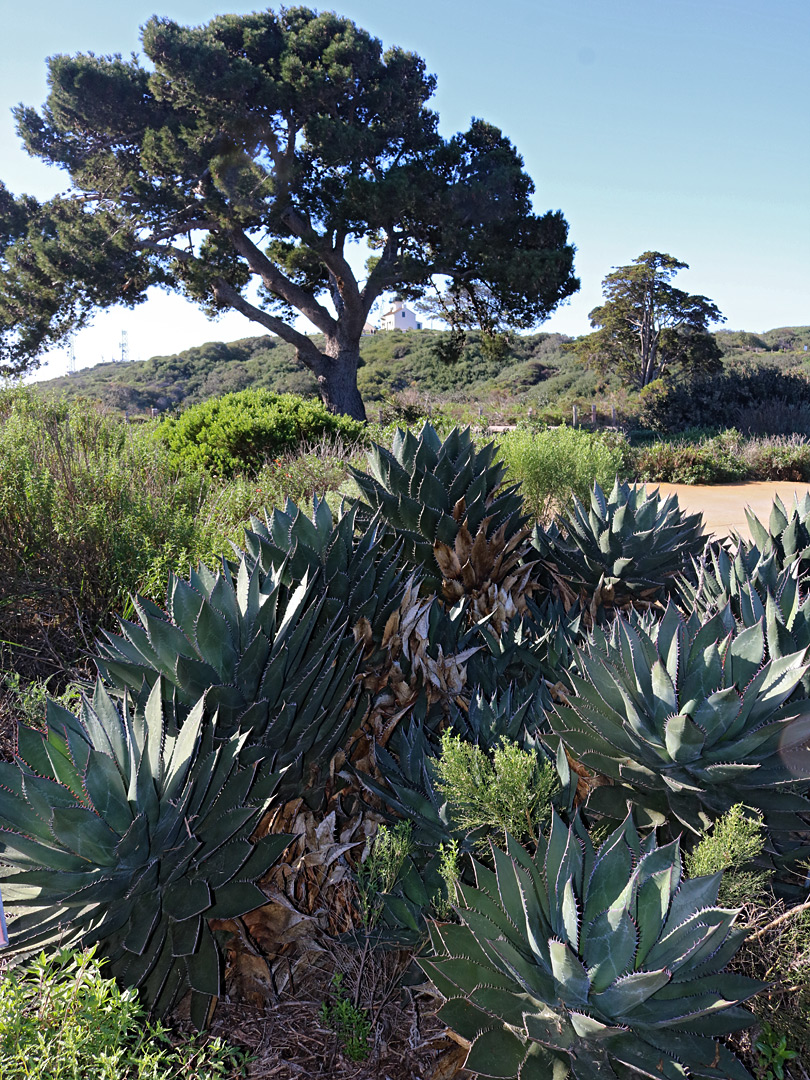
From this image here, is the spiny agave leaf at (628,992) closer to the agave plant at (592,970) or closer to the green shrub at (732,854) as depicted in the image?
the agave plant at (592,970)

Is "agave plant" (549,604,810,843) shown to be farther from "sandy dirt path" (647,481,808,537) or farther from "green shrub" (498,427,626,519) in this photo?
"sandy dirt path" (647,481,808,537)

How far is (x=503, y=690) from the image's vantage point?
7.57ft

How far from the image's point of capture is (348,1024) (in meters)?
1.63

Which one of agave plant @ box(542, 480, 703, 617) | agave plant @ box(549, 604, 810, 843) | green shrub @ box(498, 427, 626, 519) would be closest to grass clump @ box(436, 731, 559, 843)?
→ agave plant @ box(549, 604, 810, 843)

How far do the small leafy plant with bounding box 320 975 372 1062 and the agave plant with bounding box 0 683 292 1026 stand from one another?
295mm

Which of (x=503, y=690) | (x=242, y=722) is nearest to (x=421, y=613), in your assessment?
(x=503, y=690)

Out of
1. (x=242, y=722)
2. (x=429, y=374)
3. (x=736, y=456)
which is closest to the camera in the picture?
(x=242, y=722)

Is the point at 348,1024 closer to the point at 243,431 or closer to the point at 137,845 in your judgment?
the point at 137,845

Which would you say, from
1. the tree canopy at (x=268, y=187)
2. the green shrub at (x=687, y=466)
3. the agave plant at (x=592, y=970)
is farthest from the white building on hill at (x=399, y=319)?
the agave plant at (x=592, y=970)

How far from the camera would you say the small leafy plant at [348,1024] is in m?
1.58

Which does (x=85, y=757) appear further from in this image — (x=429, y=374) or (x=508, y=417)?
(x=429, y=374)

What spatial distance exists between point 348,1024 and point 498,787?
67cm

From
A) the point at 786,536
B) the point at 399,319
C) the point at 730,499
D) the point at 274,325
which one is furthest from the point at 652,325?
the point at 399,319

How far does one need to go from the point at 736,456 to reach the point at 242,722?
14.1 m
